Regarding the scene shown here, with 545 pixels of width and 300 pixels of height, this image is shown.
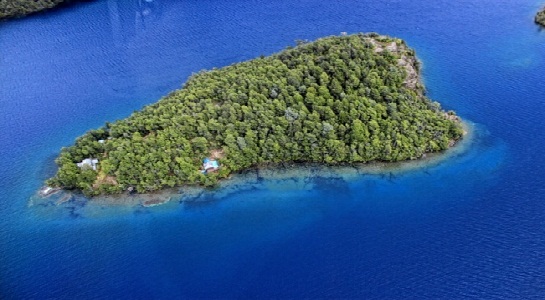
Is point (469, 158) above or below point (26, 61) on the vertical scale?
below

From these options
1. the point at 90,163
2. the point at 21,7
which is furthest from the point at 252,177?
the point at 21,7

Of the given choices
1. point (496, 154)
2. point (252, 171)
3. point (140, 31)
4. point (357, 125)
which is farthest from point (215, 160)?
point (140, 31)

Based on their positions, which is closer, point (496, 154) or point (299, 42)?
point (496, 154)

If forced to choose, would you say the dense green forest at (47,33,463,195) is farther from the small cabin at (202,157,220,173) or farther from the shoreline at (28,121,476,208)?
the shoreline at (28,121,476,208)

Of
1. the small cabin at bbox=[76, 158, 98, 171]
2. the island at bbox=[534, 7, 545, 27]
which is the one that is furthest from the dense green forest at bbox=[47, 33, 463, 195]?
the island at bbox=[534, 7, 545, 27]

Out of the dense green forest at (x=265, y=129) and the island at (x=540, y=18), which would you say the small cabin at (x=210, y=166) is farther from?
the island at (x=540, y=18)

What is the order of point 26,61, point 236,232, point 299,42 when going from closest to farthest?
1. point 236,232
2. point 299,42
3. point 26,61

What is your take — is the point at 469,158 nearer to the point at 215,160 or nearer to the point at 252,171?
the point at 252,171
